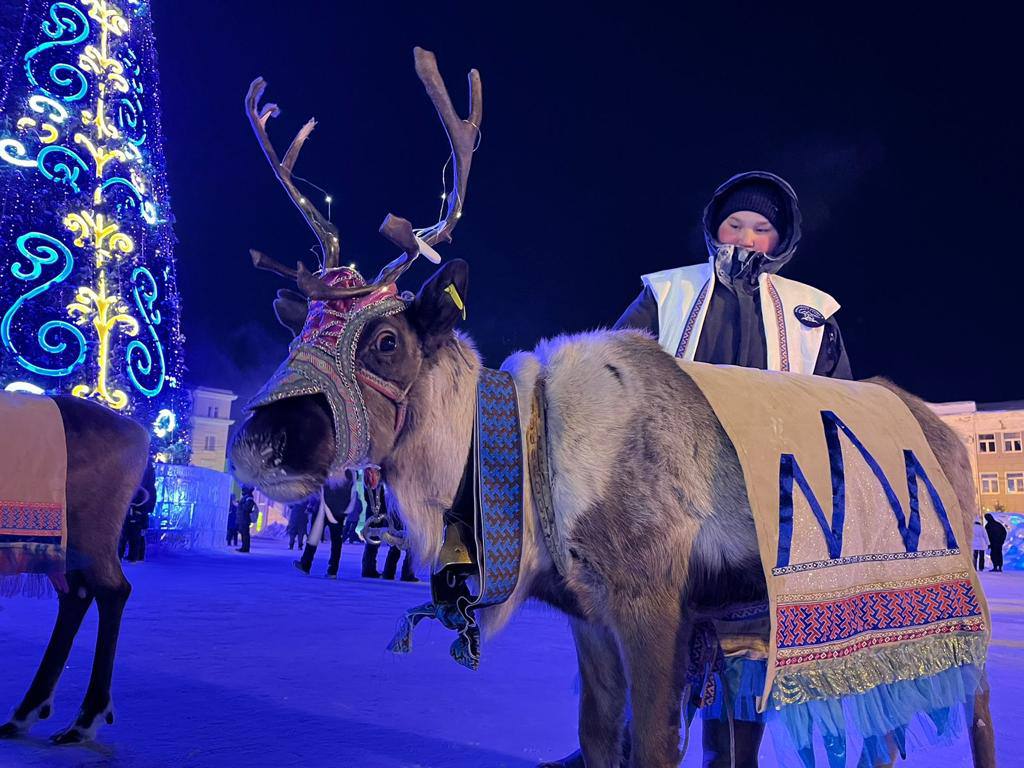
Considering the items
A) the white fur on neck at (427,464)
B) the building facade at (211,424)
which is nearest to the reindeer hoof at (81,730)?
the white fur on neck at (427,464)

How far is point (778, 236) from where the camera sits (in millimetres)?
3129

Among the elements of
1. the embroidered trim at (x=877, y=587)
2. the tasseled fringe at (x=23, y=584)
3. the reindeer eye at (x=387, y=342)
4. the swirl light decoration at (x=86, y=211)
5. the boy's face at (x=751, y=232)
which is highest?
the swirl light decoration at (x=86, y=211)

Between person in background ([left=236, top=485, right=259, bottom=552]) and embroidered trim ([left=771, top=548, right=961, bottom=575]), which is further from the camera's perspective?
person in background ([left=236, top=485, right=259, bottom=552])

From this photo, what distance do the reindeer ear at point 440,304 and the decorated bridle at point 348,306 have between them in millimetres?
71

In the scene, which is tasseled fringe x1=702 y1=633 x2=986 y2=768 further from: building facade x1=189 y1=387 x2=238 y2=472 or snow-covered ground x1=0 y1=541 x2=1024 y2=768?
building facade x1=189 y1=387 x2=238 y2=472

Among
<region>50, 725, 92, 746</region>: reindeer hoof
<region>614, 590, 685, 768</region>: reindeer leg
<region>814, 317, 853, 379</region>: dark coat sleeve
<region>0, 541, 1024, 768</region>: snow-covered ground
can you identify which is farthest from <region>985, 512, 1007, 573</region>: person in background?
<region>50, 725, 92, 746</region>: reindeer hoof

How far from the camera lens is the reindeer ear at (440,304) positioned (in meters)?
2.10

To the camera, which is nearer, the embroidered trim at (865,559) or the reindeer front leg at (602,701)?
the embroidered trim at (865,559)

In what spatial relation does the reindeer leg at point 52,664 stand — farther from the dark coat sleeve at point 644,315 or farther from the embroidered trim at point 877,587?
the embroidered trim at point 877,587

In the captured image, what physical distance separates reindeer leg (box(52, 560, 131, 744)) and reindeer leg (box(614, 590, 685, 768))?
2.23 meters

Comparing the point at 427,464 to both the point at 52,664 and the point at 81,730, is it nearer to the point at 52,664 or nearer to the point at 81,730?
the point at 81,730

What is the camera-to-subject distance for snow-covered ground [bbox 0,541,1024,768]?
103 inches

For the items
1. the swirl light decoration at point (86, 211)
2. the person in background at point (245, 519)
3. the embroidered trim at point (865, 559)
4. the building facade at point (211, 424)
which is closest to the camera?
the embroidered trim at point (865, 559)

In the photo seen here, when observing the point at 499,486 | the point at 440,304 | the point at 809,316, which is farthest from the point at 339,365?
the point at 809,316
